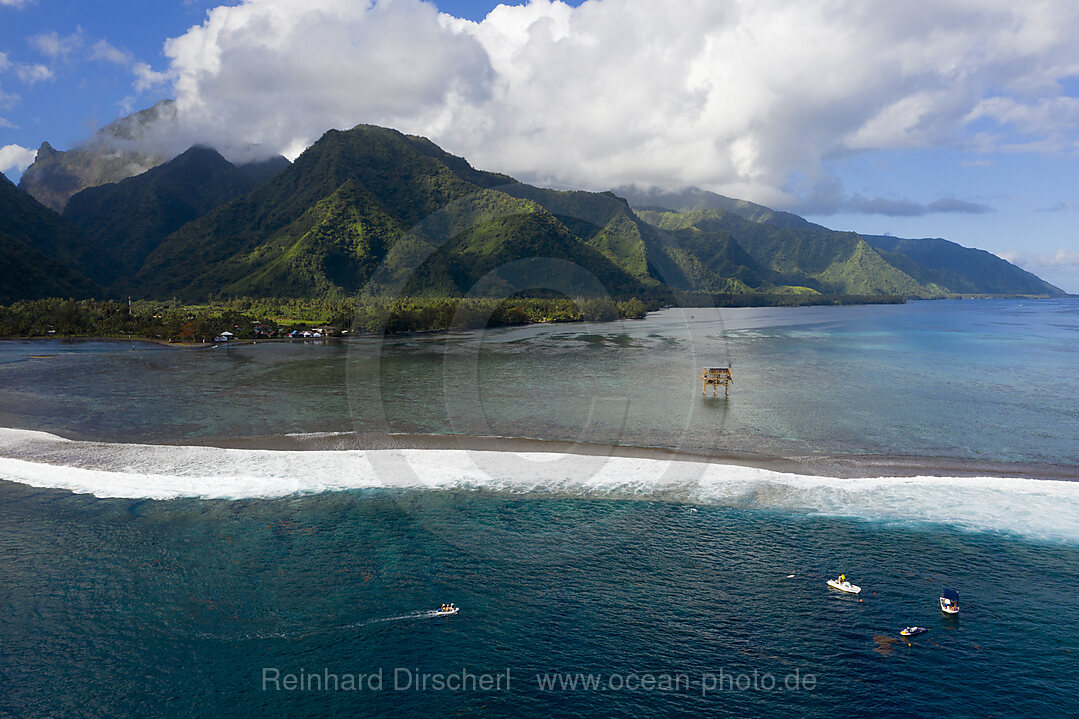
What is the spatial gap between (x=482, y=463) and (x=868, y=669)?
2134cm

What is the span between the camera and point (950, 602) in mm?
18016

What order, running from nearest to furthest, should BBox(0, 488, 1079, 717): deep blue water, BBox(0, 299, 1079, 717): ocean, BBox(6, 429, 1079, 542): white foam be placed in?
BBox(0, 488, 1079, 717): deep blue water < BBox(0, 299, 1079, 717): ocean < BBox(6, 429, 1079, 542): white foam

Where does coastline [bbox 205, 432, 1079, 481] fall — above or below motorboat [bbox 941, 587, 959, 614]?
above

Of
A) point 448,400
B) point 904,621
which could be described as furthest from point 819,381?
point 904,621

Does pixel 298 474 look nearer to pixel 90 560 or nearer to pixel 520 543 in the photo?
pixel 90 560

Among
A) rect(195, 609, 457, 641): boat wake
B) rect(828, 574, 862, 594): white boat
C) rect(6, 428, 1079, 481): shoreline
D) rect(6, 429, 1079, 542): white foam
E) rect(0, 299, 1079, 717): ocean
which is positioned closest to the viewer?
rect(0, 299, 1079, 717): ocean

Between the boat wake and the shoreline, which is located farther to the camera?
the shoreline

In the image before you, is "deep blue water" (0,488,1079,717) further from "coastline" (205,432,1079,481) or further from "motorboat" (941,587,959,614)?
"coastline" (205,432,1079,481)

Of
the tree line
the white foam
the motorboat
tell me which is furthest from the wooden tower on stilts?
the tree line

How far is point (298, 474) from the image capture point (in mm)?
31203

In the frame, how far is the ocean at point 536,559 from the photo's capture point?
15.4 meters

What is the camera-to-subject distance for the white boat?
1923cm

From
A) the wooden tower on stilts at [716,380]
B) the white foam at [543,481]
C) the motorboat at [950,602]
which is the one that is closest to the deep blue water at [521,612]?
the motorboat at [950,602]

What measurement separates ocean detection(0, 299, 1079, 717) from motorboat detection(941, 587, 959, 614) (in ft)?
0.97
